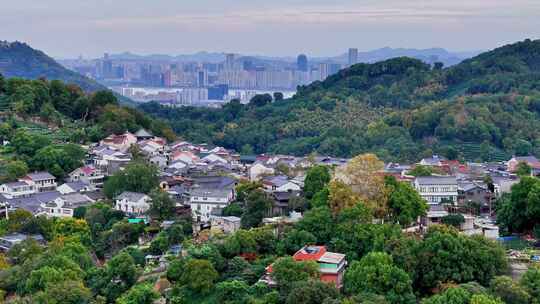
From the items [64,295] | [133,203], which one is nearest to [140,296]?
[64,295]

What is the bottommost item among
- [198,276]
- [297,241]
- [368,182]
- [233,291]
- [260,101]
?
[233,291]

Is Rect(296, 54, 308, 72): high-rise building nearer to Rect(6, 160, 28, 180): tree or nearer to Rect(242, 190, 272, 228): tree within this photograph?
Rect(6, 160, 28, 180): tree

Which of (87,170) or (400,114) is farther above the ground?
(400,114)

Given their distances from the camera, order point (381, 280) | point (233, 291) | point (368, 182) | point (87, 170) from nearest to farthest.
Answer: point (381, 280) → point (233, 291) → point (368, 182) → point (87, 170)

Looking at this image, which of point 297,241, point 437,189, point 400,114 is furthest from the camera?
point 400,114

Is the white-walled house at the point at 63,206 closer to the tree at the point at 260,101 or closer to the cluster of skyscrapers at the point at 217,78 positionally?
the tree at the point at 260,101

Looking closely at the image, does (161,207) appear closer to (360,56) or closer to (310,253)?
(310,253)

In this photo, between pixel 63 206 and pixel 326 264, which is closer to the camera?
pixel 326 264
